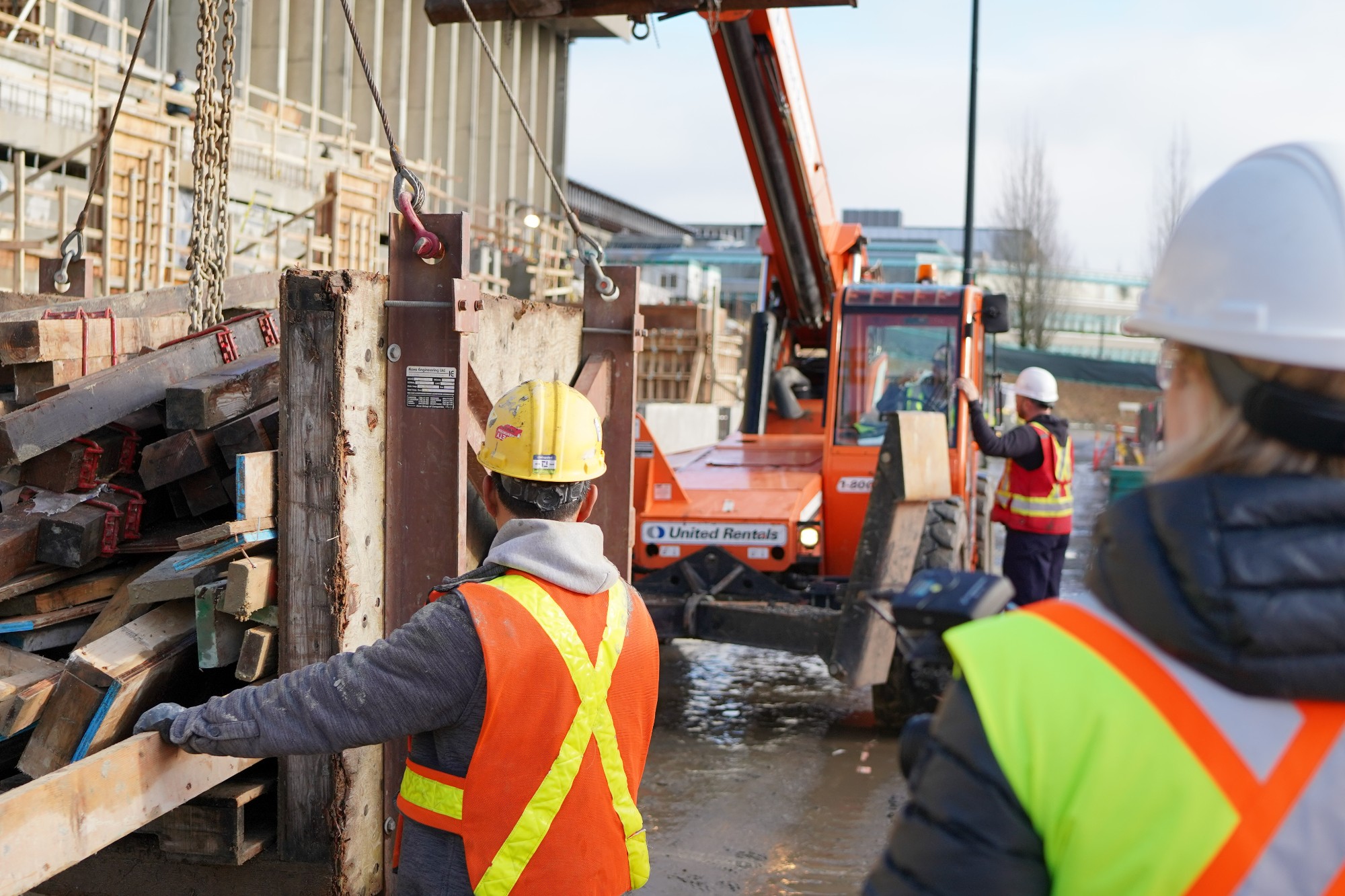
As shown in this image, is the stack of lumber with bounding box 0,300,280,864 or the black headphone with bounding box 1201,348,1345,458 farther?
the stack of lumber with bounding box 0,300,280,864

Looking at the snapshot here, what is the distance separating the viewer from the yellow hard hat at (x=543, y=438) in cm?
273

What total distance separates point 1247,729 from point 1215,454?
0.29 metres

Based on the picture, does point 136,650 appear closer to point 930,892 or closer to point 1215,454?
point 930,892

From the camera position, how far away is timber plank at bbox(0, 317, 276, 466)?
3691 millimetres

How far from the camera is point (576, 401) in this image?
112 inches

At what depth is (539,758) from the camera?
257 cm

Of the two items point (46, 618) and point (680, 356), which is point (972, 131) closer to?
point (680, 356)

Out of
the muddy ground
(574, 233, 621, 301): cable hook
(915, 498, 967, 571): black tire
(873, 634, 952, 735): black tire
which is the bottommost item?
the muddy ground

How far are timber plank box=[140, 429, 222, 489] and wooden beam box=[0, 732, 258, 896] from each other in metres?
1.09

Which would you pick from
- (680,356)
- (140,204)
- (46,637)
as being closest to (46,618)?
(46,637)

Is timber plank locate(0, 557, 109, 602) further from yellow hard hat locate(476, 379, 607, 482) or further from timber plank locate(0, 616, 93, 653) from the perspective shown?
yellow hard hat locate(476, 379, 607, 482)

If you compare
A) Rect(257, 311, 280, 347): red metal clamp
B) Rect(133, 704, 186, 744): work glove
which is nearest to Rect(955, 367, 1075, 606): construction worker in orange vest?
Rect(257, 311, 280, 347): red metal clamp

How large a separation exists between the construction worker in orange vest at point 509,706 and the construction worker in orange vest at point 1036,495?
6390 millimetres

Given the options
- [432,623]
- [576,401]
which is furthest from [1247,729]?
[576,401]
